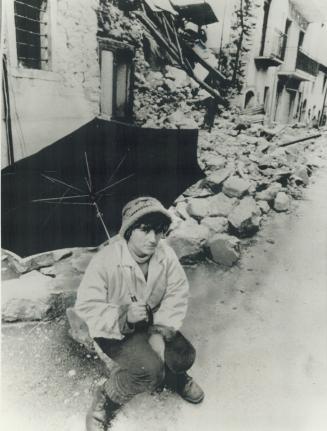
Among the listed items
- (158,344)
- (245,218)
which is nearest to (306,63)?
(245,218)

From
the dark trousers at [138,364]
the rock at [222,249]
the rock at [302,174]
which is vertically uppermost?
the rock at [302,174]

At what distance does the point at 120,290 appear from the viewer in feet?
→ 6.56

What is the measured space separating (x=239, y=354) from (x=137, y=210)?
1155mm

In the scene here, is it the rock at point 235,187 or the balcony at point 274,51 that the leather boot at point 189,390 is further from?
the balcony at point 274,51

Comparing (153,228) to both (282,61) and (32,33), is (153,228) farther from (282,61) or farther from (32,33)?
(282,61)

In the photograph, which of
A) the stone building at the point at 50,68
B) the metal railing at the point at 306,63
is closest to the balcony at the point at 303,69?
the metal railing at the point at 306,63

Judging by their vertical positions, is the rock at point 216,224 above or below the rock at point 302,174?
below

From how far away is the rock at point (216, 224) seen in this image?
241 centimetres

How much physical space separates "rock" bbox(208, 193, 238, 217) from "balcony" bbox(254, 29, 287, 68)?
903 millimetres

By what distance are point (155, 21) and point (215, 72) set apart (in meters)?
0.47

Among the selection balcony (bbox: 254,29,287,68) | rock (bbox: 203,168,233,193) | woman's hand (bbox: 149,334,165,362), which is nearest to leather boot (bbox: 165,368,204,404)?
woman's hand (bbox: 149,334,165,362)

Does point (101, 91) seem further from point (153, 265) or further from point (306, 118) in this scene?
point (306, 118)

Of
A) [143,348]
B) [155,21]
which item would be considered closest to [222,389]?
[143,348]

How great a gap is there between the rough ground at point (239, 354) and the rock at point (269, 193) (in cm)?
18
